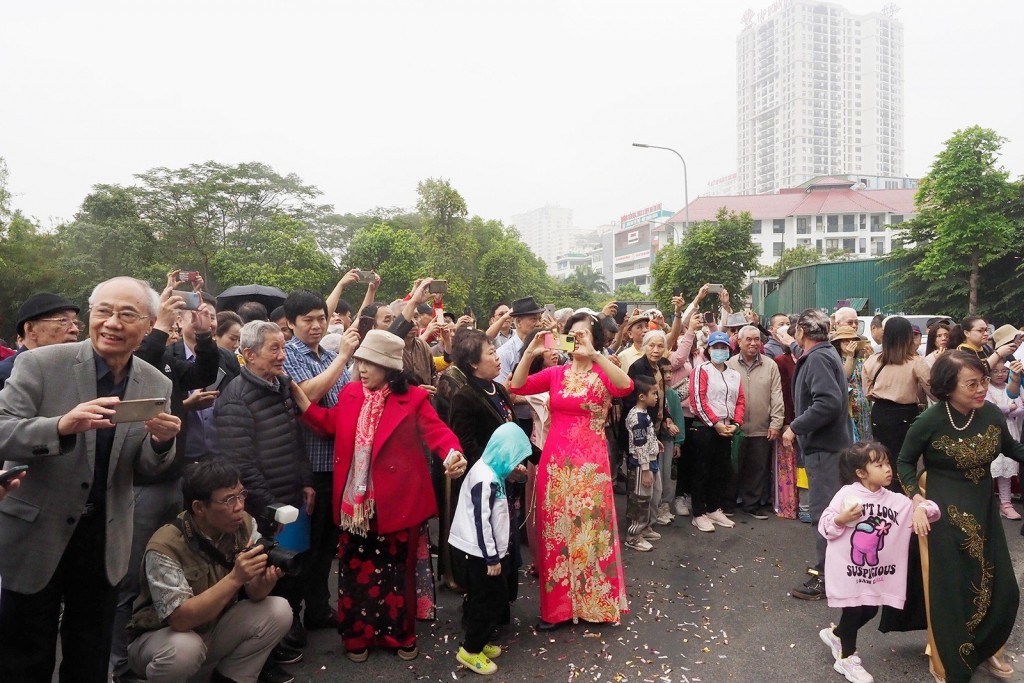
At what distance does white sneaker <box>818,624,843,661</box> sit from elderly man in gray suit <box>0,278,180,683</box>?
3.74 m

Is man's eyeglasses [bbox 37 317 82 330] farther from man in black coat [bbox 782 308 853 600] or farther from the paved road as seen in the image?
man in black coat [bbox 782 308 853 600]

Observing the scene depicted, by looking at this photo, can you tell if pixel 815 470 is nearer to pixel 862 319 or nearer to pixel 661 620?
pixel 661 620

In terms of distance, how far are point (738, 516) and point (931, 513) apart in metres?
3.50

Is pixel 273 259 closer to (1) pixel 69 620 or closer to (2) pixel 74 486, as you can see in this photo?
(1) pixel 69 620

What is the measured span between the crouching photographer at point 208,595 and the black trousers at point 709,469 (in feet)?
14.8

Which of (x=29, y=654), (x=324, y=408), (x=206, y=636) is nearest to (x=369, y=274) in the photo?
(x=324, y=408)

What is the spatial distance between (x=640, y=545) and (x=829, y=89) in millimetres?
170114

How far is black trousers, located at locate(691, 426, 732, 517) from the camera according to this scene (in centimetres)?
677

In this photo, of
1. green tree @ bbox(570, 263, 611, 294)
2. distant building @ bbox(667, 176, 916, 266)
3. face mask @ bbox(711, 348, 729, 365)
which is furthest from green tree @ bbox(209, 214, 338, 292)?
green tree @ bbox(570, 263, 611, 294)

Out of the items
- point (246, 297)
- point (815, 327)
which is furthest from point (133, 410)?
point (246, 297)

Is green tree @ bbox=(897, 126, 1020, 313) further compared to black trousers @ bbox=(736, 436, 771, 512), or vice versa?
green tree @ bbox=(897, 126, 1020, 313)

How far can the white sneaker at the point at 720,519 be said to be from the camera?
665 centimetres

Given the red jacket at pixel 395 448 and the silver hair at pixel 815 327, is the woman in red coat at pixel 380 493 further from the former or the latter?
the silver hair at pixel 815 327

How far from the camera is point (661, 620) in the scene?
4.62 metres
